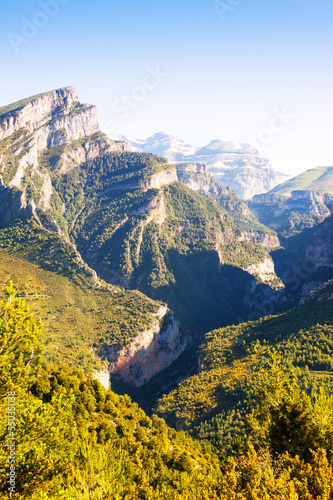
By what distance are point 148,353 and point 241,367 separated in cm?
4346

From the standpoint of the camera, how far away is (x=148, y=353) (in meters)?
108

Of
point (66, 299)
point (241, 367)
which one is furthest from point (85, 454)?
point (66, 299)

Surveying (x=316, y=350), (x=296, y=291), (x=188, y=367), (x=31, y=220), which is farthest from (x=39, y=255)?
(x=296, y=291)

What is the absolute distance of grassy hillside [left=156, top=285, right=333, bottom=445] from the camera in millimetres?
60031

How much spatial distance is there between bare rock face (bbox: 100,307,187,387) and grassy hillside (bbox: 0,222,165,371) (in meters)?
3.40

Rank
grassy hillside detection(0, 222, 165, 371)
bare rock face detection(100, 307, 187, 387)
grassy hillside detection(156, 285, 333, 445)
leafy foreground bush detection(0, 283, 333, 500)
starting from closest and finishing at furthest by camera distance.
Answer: leafy foreground bush detection(0, 283, 333, 500) → grassy hillside detection(156, 285, 333, 445) → grassy hillside detection(0, 222, 165, 371) → bare rock face detection(100, 307, 187, 387)

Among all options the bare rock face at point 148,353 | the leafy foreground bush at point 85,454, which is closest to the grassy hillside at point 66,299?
the bare rock face at point 148,353

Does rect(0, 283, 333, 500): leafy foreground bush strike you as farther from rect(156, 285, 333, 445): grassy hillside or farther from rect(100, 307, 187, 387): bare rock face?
rect(100, 307, 187, 387): bare rock face

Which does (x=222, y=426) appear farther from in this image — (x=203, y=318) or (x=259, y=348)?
(x=203, y=318)

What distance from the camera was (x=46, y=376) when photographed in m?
42.6

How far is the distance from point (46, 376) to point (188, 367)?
280 ft

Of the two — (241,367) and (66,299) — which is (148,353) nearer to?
(66,299)

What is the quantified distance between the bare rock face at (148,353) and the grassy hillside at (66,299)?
11.2ft

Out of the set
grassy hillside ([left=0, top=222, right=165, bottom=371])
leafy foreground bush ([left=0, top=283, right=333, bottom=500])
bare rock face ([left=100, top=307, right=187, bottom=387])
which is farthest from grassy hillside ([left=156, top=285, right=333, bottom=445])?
leafy foreground bush ([left=0, top=283, right=333, bottom=500])
